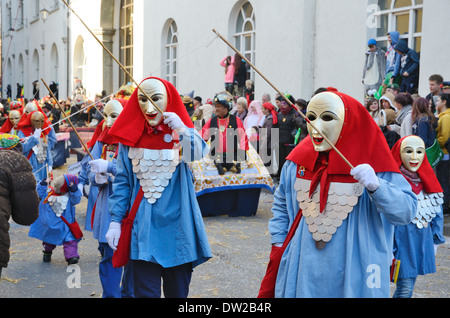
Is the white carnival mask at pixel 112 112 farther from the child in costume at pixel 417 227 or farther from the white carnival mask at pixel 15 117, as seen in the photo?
the white carnival mask at pixel 15 117

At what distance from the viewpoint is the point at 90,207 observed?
585 cm

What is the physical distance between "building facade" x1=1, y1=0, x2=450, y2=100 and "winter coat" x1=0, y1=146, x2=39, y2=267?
2.39 meters

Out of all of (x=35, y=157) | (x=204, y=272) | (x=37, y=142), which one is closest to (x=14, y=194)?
(x=204, y=272)

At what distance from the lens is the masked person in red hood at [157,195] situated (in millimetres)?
3818

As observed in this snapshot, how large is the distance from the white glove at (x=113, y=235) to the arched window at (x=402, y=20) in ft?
28.6

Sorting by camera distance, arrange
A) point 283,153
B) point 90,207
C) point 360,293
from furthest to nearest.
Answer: point 283,153 < point 90,207 < point 360,293

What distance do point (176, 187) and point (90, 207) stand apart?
2.14m

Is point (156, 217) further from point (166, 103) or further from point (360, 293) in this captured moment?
point (360, 293)

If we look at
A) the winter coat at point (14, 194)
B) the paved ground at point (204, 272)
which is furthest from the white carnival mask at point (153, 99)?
the paved ground at point (204, 272)

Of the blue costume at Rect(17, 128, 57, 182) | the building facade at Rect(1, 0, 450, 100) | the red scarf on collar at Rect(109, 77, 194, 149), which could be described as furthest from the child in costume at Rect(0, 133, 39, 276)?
the blue costume at Rect(17, 128, 57, 182)

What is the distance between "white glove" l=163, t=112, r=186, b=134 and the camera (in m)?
3.82

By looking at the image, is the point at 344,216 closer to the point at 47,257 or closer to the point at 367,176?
the point at 367,176
